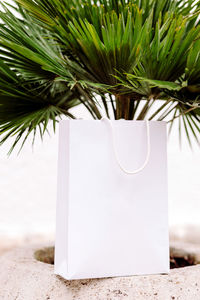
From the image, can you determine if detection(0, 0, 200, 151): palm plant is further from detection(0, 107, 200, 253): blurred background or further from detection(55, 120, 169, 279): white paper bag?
detection(0, 107, 200, 253): blurred background

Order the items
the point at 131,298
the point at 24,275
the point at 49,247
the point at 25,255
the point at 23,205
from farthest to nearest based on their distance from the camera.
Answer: the point at 23,205 → the point at 49,247 → the point at 25,255 → the point at 24,275 → the point at 131,298

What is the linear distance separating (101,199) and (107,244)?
11cm

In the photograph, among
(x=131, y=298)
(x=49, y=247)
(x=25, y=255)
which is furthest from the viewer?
(x=49, y=247)

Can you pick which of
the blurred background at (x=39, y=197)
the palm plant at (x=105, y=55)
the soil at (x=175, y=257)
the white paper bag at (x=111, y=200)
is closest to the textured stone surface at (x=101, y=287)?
the white paper bag at (x=111, y=200)

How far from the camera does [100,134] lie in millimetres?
923

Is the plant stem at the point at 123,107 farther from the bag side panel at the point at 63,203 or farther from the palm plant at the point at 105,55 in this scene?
the bag side panel at the point at 63,203

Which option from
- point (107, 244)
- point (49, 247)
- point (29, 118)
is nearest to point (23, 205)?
point (49, 247)

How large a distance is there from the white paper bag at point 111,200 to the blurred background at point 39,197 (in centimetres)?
144

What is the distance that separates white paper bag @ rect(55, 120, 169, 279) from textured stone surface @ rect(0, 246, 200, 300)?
0.03 meters

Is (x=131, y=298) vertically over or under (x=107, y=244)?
under

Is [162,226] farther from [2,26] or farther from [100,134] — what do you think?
[2,26]

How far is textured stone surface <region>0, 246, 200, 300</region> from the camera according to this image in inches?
34.8

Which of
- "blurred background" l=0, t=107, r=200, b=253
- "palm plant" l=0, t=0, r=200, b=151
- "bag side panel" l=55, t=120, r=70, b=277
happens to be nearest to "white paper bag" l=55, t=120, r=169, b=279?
"bag side panel" l=55, t=120, r=70, b=277

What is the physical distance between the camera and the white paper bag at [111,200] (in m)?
0.90
